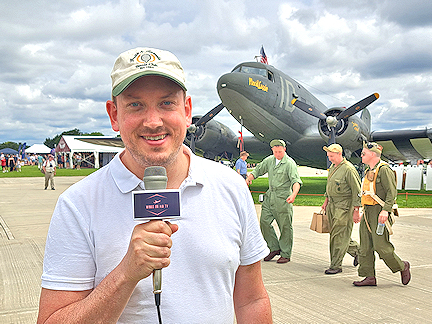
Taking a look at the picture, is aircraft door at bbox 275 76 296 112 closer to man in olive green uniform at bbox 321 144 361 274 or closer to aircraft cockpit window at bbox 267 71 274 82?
aircraft cockpit window at bbox 267 71 274 82

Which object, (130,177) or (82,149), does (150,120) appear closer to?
(130,177)

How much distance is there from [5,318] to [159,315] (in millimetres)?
3644

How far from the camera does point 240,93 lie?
16578mm

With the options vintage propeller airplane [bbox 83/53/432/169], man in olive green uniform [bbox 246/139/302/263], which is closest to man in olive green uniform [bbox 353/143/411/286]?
man in olive green uniform [bbox 246/139/302/263]

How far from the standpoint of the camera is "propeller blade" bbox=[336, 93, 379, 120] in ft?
52.9

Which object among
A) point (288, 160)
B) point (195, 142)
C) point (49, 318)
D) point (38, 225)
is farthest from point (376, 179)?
point (195, 142)

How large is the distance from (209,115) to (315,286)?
53.1ft

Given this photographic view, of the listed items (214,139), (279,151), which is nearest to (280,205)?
(279,151)

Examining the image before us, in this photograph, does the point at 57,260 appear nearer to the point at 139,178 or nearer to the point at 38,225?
the point at 139,178

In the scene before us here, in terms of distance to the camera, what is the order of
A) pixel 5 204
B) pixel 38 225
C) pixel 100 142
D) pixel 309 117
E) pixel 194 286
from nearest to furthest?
pixel 194 286
pixel 38 225
pixel 5 204
pixel 309 117
pixel 100 142

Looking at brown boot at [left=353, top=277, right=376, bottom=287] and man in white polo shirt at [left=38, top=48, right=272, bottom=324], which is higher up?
man in white polo shirt at [left=38, top=48, right=272, bottom=324]

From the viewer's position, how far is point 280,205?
6516mm

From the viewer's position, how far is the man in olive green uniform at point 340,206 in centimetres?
580

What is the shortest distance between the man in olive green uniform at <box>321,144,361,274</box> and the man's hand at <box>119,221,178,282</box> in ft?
16.7
